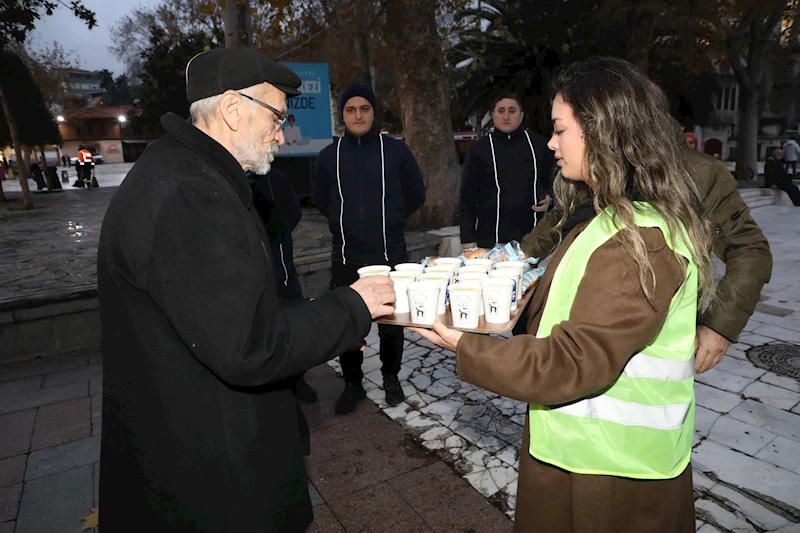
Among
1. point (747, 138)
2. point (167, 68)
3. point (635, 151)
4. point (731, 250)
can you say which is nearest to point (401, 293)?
point (635, 151)

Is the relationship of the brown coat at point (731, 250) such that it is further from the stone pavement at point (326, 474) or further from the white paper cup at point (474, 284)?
the stone pavement at point (326, 474)

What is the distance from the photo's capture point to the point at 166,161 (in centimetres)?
156

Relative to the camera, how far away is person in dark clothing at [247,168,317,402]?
4473 mm

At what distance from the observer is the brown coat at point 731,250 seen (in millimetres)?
2334

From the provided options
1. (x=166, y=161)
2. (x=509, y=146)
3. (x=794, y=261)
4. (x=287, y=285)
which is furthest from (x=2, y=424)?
(x=794, y=261)

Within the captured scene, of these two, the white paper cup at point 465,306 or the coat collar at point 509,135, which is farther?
the coat collar at point 509,135

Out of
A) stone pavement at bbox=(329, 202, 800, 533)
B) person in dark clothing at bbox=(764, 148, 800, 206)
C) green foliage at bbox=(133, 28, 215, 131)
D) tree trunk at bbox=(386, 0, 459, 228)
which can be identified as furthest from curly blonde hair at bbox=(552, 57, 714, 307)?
green foliage at bbox=(133, 28, 215, 131)

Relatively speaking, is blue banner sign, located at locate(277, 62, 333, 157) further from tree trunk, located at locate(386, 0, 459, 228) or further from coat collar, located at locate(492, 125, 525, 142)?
coat collar, located at locate(492, 125, 525, 142)

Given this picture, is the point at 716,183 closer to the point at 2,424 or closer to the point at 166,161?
the point at 166,161

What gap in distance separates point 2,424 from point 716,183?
5.53 m

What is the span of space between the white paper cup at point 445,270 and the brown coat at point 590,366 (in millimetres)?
588

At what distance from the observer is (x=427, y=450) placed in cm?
379

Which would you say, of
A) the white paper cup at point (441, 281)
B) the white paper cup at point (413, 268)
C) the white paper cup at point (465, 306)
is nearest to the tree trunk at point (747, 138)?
the white paper cup at point (413, 268)

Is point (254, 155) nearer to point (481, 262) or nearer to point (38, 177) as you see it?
point (481, 262)
